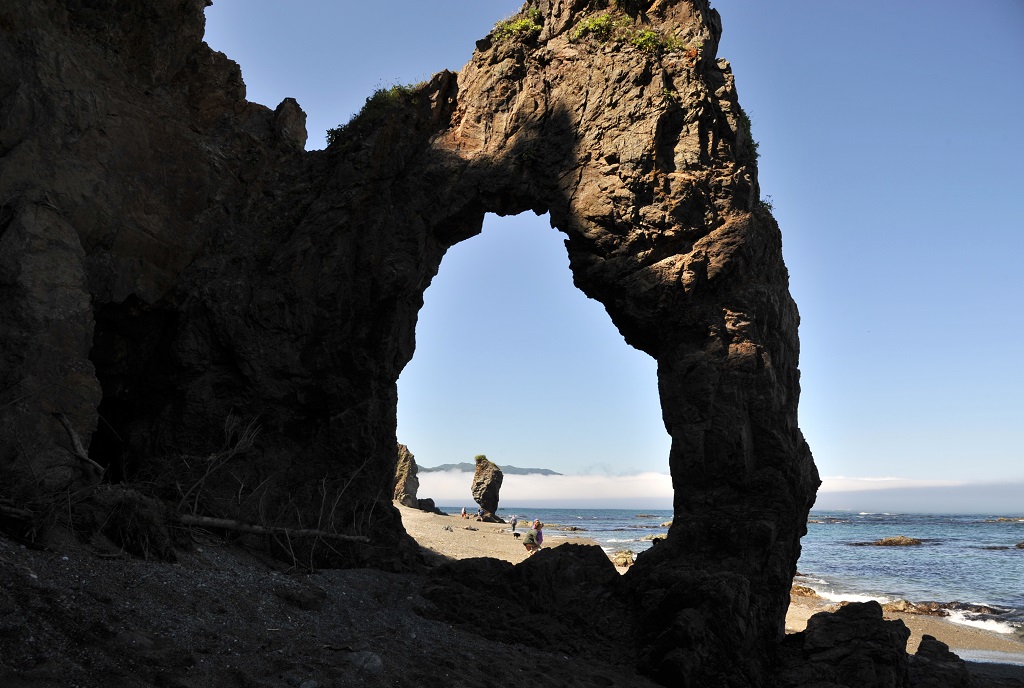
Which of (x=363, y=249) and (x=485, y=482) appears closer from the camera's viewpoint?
(x=363, y=249)

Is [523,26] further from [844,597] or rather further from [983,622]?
[844,597]

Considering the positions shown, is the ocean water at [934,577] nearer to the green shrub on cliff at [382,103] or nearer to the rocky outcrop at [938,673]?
the rocky outcrop at [938,673]

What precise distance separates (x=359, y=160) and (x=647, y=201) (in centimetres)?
666

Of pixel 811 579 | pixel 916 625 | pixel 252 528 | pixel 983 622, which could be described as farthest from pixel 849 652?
pixel 811 579

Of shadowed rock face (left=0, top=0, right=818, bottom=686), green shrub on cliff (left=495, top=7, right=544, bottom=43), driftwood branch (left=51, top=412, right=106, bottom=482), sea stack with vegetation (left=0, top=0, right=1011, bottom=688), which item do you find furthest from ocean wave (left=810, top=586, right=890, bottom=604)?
driftwood branch (left=51, top=412, right=106, bottom=482)

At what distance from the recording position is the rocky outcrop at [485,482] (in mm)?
62469

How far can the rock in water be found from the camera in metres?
62.5

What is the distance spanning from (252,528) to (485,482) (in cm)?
5152

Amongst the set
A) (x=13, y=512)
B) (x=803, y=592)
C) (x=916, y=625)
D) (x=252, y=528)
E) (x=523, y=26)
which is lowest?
(x=803, y=592)

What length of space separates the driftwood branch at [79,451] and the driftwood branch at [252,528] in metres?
1.39

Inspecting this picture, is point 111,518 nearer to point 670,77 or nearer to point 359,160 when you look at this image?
point 359,160

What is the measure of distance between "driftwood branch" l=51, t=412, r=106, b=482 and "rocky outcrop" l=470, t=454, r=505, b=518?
53.0 m

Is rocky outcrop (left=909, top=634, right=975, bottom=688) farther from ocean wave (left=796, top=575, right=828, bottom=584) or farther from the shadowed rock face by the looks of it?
ocean wave (left=796, top=575, right=828, bottom=584)

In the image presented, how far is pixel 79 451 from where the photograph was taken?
10367 millimetres
